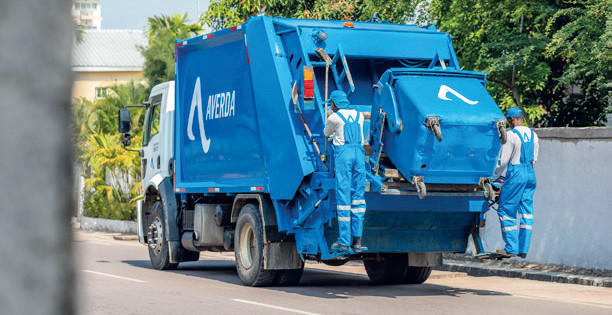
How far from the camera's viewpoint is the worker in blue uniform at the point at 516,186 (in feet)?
35.5

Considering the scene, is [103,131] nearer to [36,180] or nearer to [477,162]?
[477,162]

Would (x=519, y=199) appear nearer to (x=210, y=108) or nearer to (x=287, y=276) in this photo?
(x=287, y=276)

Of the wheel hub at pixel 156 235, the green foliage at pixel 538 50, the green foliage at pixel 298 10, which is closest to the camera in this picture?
the wheel hub at pixel 156 235

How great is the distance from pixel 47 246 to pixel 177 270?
46.3 feet

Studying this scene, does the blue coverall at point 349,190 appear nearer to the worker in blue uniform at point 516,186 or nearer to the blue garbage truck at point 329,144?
the blue garbage truck at point 329,144

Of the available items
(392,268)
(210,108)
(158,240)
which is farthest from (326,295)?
(158,240)

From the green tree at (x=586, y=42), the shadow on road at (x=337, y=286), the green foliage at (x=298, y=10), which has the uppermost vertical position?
the green foliage at (x=298, y=10)

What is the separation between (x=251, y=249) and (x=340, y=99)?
260 centimetres

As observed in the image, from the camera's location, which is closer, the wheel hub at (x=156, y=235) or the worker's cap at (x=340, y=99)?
the worker's cap at (x=340, y=99)

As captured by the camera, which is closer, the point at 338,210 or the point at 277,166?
the point at 338,210

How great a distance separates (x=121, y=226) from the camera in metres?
27.0

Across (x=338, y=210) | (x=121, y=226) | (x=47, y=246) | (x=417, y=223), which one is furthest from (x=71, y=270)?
(x=121, y=226)

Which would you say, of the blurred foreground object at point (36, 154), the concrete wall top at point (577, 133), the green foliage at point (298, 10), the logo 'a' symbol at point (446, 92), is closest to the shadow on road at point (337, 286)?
the logo 'a' symbol at point (446, 92)

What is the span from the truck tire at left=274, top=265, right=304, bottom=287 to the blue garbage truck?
15 mm
